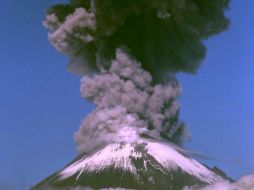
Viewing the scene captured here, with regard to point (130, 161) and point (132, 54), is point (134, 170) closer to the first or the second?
point (130, 161)

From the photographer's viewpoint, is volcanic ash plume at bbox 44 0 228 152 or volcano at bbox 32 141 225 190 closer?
volcanic ash plume at bbox 44 0 228 152

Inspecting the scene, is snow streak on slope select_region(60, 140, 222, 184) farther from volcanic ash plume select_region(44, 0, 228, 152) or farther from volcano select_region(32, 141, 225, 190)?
volcanic ash plume select_region(44, 0, 228, 152)

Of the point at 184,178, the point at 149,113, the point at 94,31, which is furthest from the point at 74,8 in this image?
the point at 184,178

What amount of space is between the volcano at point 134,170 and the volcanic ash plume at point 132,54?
12.1 ft

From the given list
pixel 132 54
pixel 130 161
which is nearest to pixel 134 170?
pixel 130 161

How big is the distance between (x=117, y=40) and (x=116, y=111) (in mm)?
7829

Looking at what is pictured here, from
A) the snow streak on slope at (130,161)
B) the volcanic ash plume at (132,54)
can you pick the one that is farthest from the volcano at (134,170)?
the volcanic ash plume at (132,54)

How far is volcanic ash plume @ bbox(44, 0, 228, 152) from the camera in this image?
34094 mm

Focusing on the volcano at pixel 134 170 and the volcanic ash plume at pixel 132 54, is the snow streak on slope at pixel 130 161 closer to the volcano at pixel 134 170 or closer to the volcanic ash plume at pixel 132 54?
the volcano at pixel 134 170

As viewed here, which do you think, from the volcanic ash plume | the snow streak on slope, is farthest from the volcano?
the volcanic ash plume

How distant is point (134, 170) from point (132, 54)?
13.7 m

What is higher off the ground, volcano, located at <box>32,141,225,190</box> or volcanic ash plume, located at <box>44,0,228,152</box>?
volcanic ash plume, located at <box>44,0,228,152</box>

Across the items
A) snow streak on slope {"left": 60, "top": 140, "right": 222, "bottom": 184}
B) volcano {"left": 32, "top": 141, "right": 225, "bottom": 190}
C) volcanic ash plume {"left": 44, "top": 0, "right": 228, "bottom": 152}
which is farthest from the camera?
snow streak on slope {"left": 60, "top": 140, "right": 222, "bottom": 184}

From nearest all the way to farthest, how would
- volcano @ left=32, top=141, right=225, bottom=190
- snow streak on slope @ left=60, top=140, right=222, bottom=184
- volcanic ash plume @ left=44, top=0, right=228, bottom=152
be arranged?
volcanic ash plume @ left=44, top=0, right=228, bottom=152 < volcano @ left=32, top=141, right=225, bottom=190 < snow streak on slope @ left=60, top=140, right=222, bottom=184
